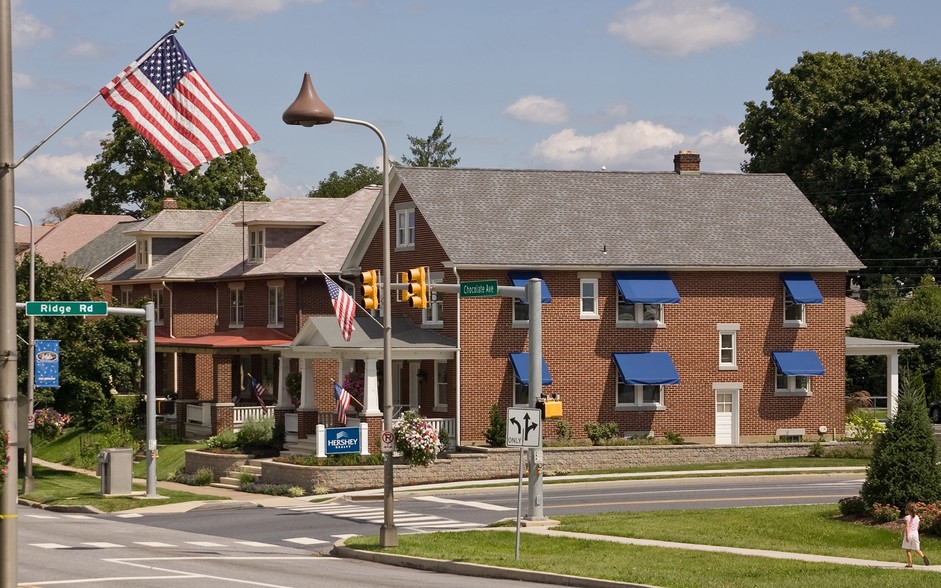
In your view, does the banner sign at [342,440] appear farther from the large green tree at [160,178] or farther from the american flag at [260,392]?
the large green tree at [160,178]

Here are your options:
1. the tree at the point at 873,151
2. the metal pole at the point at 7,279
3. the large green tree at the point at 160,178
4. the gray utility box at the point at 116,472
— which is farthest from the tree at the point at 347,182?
the metal pole at the point at 7,279

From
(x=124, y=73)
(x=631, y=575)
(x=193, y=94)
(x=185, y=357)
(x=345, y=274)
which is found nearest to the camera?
(x=124, y=73)

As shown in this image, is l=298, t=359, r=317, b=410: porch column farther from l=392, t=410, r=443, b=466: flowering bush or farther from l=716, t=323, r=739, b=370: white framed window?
l=716, t=323, r=739, b=370: white framed window

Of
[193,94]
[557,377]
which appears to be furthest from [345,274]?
[193,94]

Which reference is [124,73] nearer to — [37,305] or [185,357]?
[37,305]

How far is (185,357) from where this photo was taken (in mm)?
65938

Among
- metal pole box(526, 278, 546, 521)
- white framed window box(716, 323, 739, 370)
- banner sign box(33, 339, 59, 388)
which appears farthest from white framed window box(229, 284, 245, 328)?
metal pole box(526, 278, 546, 521)

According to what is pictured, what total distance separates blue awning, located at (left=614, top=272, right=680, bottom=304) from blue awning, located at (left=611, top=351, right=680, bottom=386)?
6.73 feet

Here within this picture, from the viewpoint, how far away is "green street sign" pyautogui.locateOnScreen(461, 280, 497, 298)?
30830 mm

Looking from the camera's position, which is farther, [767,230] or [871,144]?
[871,144]

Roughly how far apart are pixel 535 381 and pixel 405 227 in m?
20.4

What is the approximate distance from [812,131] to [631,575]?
62.1m

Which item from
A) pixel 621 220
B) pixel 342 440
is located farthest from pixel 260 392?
pixel 621 220

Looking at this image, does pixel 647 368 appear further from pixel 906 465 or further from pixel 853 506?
pixel 906 465
